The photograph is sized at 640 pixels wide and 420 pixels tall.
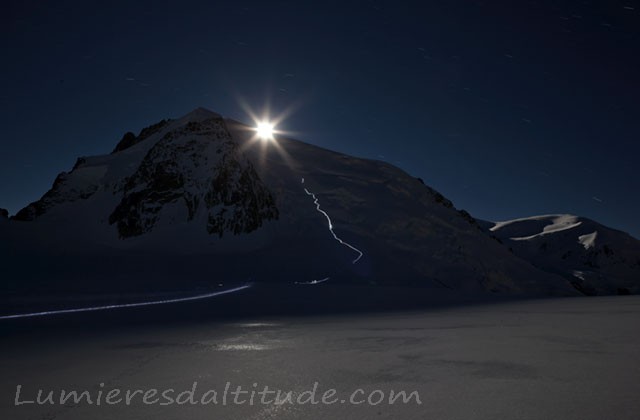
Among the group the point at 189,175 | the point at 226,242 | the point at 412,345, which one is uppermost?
the point at 189,175

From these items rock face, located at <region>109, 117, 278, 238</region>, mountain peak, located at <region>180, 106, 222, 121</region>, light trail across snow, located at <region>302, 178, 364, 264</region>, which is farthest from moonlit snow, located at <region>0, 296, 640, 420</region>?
mountain peak, located at <region>180, 106, 222, 121</region>

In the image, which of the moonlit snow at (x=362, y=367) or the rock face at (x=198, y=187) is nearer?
the moonlit snow at (x=362, y=367)

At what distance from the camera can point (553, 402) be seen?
10.5ft

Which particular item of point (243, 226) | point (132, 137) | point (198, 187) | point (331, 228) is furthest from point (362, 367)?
point (132, 137)

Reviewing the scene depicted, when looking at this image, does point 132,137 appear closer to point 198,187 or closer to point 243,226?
point 198,187

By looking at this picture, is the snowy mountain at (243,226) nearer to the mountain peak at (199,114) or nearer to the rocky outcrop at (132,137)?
the mountain peak at (199,114)

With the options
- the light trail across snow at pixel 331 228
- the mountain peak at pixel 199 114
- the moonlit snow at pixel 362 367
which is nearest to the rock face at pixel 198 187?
the light trail across snow at pixel 331 228

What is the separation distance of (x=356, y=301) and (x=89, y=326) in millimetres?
9453

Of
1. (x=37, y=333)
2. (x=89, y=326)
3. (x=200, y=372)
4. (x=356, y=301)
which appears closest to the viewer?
(x=200, y=372)

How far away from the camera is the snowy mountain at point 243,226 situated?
32.6 metres

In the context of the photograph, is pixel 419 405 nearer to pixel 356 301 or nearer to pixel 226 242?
pixel 356 301

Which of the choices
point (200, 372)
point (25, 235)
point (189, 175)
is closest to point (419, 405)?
point (200, 372)

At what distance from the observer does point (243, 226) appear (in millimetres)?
39750

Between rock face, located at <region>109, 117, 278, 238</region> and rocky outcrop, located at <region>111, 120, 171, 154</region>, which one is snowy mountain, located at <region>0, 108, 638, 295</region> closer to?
rock face, located at <region>109, 117, 278, 238</region>
